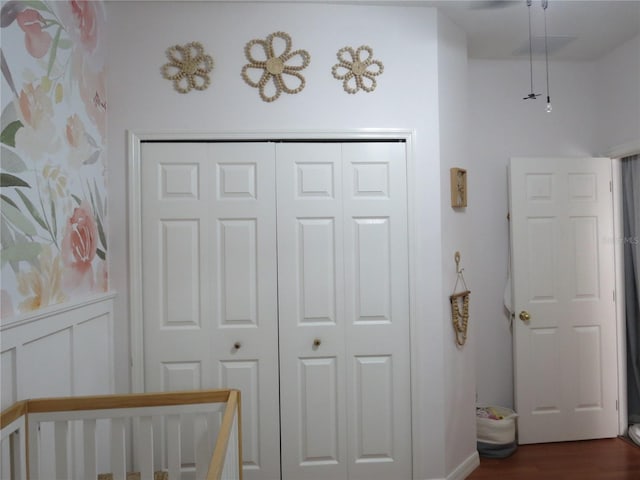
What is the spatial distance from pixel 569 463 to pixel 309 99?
2673 millimetres

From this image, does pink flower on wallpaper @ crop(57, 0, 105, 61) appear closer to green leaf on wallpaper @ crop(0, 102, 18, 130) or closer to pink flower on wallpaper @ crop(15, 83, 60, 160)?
pink flower on wallpaper @ crop(15, 83, 60, 160)

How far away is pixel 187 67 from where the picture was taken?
2244 millimetres

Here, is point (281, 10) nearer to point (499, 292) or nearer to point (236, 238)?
point (236, 238)

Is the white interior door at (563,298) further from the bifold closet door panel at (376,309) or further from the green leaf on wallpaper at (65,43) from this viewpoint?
the green leaf on wallpaper at (65,43)

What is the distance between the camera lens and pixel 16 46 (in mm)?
1458

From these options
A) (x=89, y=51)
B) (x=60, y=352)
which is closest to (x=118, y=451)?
(x=60, y=352)

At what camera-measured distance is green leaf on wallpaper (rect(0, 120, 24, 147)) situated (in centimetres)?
138

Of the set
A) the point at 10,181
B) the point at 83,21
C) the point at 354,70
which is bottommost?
the point at 10,181

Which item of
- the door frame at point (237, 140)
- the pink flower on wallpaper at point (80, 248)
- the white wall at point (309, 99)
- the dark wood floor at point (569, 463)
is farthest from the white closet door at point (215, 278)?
the dark wood floor at point (569, 463)

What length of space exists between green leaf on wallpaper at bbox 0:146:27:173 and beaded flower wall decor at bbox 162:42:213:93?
0.99 m

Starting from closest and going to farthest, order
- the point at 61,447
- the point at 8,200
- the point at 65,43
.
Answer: the point at 8,200
the point at 61,447
the point at 65,43

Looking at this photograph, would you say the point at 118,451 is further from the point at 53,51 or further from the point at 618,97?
the point at 618,97

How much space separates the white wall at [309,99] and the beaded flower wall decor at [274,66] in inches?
1.4

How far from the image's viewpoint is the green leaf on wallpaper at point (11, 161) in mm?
1373
